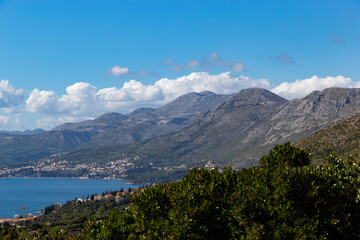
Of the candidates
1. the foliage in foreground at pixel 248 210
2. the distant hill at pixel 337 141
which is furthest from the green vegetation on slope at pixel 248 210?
the distant hill at pixel 337 141

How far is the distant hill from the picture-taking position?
13050 cm

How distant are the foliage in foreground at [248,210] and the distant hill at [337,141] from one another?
360 ft

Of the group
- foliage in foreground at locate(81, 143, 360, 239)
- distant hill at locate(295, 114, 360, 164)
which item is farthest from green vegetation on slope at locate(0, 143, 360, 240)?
distant hill at locate(295, 114, 360, 164)

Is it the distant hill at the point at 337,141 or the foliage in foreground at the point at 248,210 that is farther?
the distant hill at the point at 337,141

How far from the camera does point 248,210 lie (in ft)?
76.1

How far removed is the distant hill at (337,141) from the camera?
130500 mm

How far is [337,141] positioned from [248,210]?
134m

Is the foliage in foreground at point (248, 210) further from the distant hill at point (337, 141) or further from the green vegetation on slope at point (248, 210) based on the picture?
the distant hill at point (337, 141)

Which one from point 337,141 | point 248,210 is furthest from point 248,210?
point 337,141

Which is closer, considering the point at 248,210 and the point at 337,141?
the point at 248,210

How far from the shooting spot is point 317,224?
→ 2130cm

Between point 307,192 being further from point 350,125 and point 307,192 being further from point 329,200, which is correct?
point 350,125

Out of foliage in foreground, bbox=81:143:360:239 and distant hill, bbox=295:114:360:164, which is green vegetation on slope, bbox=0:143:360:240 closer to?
foliage in foreground, bbox=81:143:360:239

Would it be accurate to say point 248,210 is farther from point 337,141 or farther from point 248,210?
point 337,141
